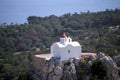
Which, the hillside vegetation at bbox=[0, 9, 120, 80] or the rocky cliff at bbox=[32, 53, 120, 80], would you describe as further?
the hillside vegetation at bbox=[0, 9, 120, 80]

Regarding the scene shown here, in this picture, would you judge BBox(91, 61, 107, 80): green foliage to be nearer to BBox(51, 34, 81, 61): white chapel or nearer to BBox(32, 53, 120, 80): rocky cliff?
BBox(32, 53, 120, 80): rocky cliff

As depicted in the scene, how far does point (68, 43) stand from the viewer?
34500 millimetres

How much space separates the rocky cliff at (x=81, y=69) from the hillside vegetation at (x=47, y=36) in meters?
14.5

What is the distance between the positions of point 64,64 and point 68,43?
6.28 feet

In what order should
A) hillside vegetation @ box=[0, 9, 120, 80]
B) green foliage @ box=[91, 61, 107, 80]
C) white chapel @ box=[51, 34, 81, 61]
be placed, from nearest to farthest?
green foliage @ box=[91, 61, 107, 80] → white chapel @ box=[51, 34, 81, 61] → hillside vegetation @ box=[0, 9, 120, 80]

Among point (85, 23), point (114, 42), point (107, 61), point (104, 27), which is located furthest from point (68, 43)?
point (85, 23)

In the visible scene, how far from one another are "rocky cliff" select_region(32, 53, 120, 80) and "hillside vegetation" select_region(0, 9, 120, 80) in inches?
572

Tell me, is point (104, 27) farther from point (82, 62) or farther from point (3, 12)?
point (3, 12)

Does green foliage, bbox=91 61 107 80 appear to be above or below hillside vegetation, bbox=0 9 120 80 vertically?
below

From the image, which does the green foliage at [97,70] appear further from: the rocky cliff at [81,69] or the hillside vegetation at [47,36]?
the hillside vegetation at [47,36]

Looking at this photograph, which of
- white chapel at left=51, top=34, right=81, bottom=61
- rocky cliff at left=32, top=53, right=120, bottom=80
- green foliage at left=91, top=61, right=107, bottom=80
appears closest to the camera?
green foliage at left=91, top=61, right=107, bottom=80

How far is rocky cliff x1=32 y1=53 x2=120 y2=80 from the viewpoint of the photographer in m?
33.1

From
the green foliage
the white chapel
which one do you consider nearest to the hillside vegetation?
A: the white chapel

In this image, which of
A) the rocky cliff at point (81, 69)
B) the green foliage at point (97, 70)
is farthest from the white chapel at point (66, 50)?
the green foliage at point (97, 70)
